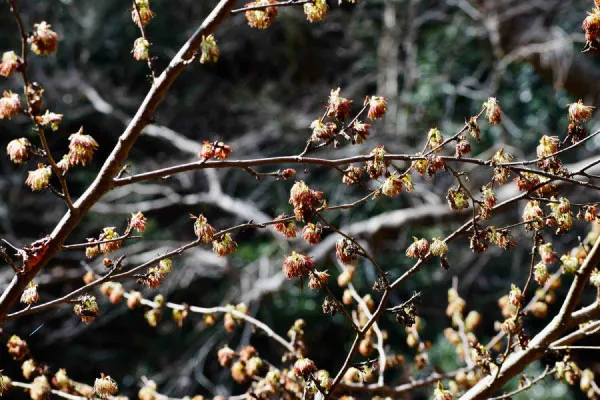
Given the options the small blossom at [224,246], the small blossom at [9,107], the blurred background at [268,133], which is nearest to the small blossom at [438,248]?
the small blossom at [224,246]

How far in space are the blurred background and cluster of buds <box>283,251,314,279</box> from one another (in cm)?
279

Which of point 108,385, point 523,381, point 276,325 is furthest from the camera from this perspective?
point 276,325

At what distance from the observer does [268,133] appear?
195 inches

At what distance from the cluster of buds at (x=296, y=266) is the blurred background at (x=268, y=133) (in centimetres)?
279

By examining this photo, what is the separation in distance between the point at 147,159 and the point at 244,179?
771mm

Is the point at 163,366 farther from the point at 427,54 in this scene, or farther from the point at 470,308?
the point at 427,54

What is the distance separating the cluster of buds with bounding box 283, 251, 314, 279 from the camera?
3.55ft

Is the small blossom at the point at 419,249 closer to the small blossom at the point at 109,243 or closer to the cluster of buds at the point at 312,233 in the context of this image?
the cluster of buds at the point at 312,233

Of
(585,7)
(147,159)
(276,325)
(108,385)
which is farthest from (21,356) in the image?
(585,7)

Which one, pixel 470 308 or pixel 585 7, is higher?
pixel 585 7

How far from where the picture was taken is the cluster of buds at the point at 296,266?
1.08 meters

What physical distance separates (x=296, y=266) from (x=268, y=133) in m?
3.92

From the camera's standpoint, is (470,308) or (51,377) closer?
(51,377)

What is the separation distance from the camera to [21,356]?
5.06 ft
